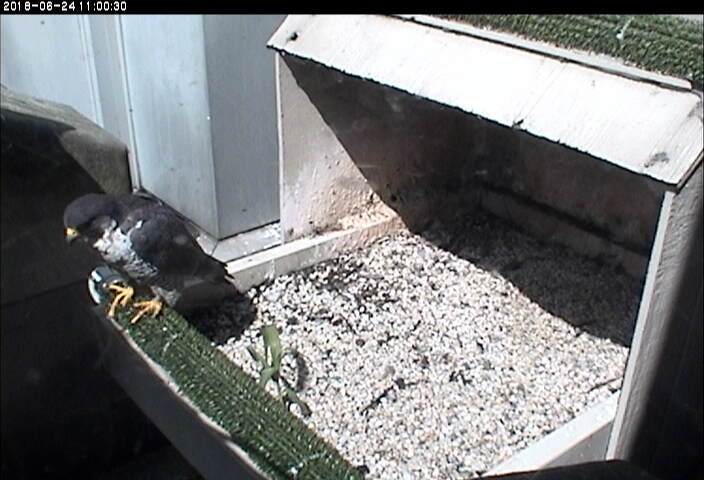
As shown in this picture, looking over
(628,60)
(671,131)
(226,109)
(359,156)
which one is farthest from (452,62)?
(226,109)

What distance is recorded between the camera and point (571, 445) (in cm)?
141

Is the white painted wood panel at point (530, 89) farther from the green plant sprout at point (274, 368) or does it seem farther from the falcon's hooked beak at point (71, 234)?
the falcon's hooked beak at point (71, 234)

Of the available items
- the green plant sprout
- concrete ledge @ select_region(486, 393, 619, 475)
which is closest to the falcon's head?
the green plant sprout

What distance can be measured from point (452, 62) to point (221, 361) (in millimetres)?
632

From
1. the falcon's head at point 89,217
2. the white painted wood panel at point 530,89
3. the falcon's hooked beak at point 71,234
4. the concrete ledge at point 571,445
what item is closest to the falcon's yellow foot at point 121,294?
the falcon's head at point 89,217

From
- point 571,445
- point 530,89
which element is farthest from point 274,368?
point 530,89

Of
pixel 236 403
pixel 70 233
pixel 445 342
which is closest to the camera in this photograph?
pixel 70 233

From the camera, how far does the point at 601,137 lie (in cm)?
122

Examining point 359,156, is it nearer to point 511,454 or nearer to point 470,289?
point 470,289

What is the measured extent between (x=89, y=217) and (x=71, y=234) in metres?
0.04

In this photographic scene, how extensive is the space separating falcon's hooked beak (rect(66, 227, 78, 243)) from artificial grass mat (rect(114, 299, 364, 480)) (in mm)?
289

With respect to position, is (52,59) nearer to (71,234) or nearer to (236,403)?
(71,234)

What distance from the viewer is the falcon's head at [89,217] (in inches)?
48.0

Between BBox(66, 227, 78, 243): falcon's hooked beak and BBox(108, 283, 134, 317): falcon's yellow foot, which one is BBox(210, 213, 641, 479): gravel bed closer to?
BBox(108, 283, 134, 317): falcon's yellow foot
